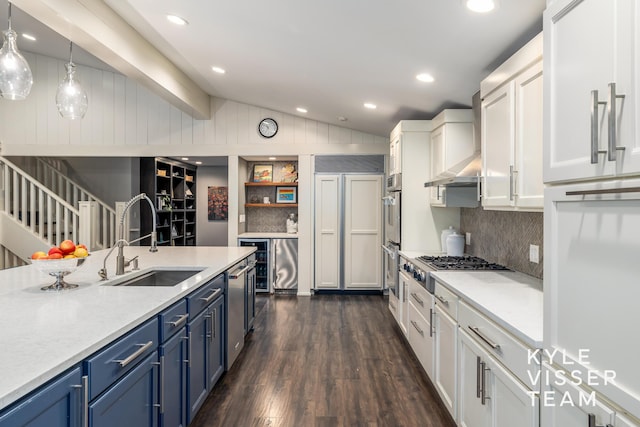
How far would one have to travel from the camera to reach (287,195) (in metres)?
6.44

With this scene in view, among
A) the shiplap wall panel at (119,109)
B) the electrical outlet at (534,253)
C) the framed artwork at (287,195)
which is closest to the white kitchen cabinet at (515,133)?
the electrical outlet at (534,253)

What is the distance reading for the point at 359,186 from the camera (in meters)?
5.71

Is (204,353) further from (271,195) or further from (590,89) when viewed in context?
(271,195)

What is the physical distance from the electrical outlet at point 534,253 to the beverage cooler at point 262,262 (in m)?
4.02

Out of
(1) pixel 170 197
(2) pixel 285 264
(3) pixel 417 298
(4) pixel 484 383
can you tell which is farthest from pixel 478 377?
(1) pixel 170 197

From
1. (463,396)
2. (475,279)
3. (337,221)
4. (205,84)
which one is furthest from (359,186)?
(463,396)

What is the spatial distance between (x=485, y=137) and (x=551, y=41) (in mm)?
1360

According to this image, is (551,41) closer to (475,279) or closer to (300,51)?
(475,279)

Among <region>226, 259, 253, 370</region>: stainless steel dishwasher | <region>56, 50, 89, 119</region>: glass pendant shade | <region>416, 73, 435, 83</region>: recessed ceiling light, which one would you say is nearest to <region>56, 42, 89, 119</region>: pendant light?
<region>56, 50, 89, 119</region>: glass pendant shade

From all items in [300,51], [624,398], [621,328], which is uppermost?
[300,51]

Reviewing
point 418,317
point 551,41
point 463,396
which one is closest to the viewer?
point 551,41

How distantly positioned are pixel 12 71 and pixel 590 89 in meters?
2.75

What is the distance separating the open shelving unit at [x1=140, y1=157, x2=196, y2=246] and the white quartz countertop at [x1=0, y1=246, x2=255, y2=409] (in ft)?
12.6

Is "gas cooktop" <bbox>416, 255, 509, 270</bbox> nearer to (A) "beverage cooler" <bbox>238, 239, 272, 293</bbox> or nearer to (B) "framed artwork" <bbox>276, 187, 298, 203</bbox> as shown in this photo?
(A) "beverage cooler" <bbox>238, 239, 272, 293</bbox>
